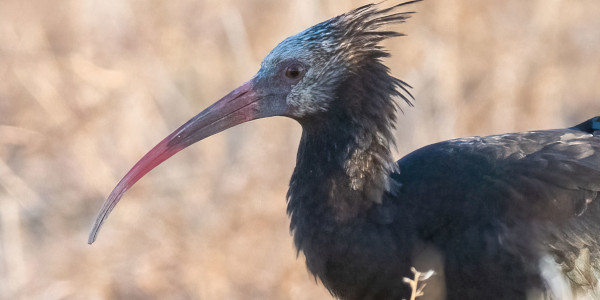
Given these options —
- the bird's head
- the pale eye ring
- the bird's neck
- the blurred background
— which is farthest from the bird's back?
the blurred background

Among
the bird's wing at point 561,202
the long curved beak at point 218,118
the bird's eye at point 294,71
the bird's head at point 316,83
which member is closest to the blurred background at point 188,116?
the long curved beak at point 218,118

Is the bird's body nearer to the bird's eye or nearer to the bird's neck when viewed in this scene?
the bird's neck

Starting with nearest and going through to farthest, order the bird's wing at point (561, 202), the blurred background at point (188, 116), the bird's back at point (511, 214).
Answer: the bird's back at point (511, 214) < the bird's wing at point (561, 202) < the blurred background at point (188, 116)

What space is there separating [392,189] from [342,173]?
0.80ft

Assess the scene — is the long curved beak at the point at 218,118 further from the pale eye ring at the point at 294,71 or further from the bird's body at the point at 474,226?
the bird's body at the point at 474,226

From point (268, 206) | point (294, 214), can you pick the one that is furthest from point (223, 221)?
point (294, 214)

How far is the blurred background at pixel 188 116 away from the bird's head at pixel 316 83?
2.08 metres

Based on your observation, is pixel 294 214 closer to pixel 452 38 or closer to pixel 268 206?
pixel 268 206

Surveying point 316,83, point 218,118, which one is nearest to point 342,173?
point 316,83

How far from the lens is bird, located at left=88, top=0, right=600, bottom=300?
495 centimetres

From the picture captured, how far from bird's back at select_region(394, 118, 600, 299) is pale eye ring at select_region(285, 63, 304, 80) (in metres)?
0.68

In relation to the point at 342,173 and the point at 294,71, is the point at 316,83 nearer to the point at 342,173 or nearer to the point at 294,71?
the point at 294,71

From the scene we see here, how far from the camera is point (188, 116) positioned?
8.85m

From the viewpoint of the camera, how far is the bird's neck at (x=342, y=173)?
5141 millimetres
